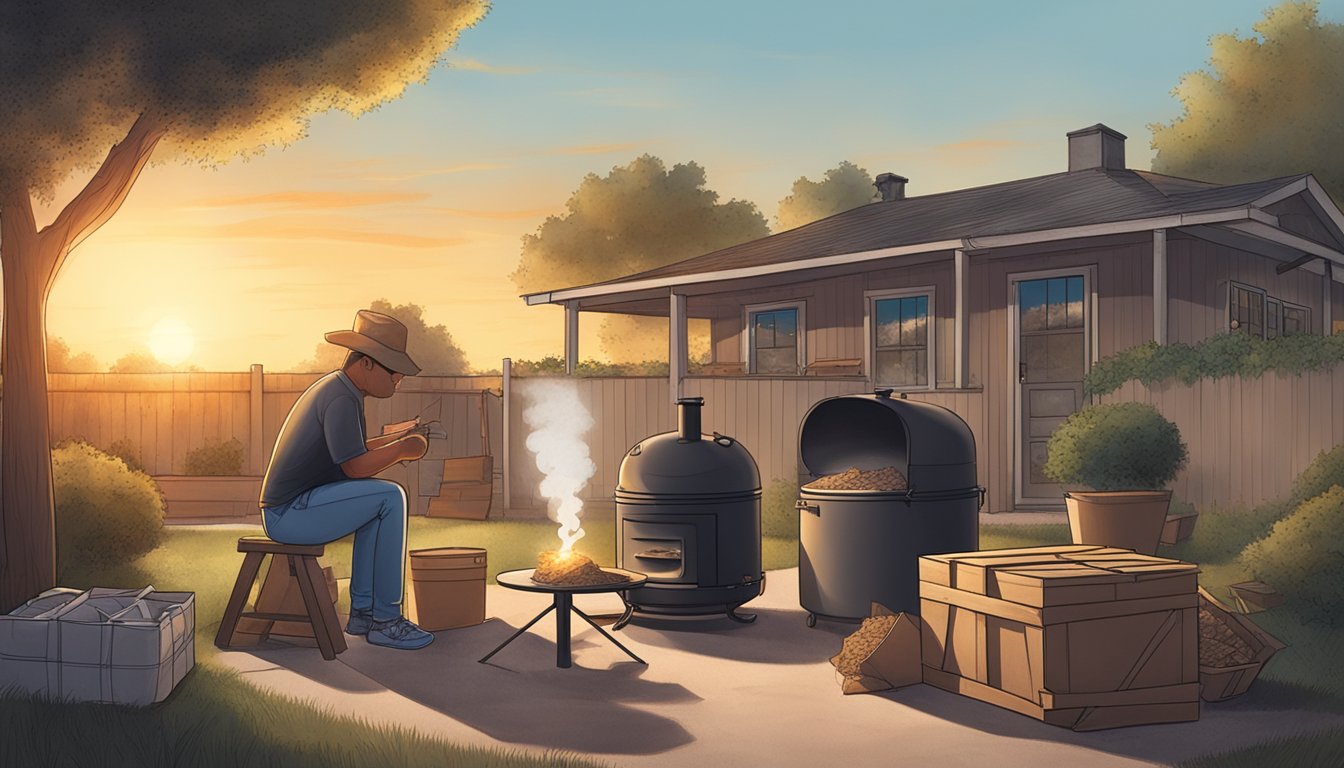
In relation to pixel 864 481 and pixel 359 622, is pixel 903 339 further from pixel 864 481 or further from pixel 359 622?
pixel 359 622

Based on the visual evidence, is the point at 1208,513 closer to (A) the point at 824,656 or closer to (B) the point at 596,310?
(A) the point at 824,656

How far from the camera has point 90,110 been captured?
8328 millimetres

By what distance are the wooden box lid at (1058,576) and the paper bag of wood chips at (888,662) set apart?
28cm

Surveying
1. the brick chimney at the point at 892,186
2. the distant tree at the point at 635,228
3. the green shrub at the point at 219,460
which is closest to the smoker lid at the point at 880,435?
the green shrub at the point at 219,460

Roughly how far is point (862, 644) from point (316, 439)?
309 cm

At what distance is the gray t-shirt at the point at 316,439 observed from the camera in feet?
21.0

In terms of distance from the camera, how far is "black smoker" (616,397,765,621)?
A: 7430 mm

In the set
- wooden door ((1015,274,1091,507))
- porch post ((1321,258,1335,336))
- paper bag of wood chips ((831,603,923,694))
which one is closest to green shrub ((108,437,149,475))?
wooden door ((1015,274,1091,507))

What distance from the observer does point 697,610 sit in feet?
24.4

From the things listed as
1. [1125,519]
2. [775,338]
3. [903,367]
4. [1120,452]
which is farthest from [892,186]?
[1125,519]

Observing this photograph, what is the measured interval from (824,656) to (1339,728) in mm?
2522

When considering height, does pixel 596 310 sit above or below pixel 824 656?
above

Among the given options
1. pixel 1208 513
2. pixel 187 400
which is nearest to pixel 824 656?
pixel 1208 513

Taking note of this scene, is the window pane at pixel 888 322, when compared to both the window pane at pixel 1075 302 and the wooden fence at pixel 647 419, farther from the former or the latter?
the window pane at pixel 1075 302
